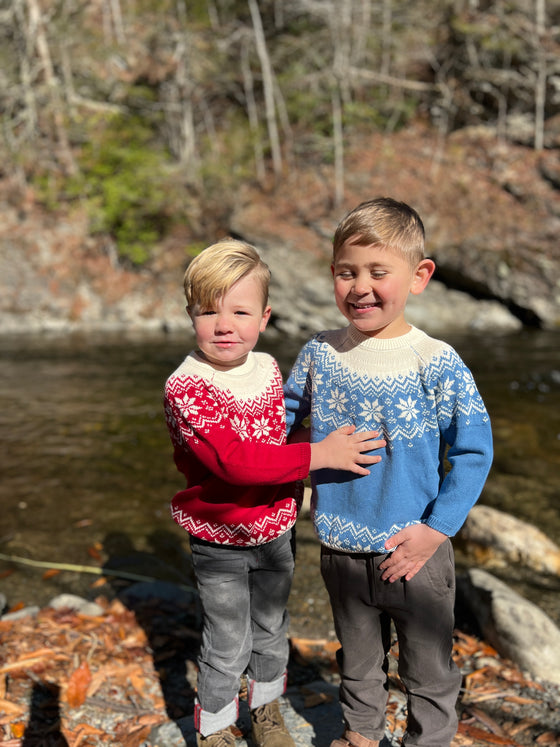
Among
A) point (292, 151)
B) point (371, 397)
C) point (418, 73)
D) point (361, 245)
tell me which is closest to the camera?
point (361, 245)

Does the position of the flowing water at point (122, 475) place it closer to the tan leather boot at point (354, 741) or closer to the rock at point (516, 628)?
the rock at point (516, 628)

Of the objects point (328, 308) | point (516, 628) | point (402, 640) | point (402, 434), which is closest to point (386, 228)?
point (402, 434)

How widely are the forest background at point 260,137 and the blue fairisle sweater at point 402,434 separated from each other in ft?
58.3

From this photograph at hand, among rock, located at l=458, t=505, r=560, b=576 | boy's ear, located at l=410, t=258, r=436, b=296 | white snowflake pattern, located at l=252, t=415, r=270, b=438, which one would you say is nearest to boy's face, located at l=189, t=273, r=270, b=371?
white snowflake pattern, located at l=252, t=415, r=270, b=438

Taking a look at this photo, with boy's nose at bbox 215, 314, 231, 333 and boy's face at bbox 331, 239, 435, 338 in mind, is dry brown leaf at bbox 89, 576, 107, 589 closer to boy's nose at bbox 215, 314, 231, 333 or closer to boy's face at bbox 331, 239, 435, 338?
boy's nose at bbox 215, 314, 231, 333

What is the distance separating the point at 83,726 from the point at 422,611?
5.38 feet

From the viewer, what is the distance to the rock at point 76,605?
366 cm

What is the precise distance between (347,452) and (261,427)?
36cm

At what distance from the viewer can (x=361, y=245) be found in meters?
1.82

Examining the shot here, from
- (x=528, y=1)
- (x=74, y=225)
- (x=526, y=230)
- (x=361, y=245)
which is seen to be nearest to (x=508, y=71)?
(x=528, y=1)

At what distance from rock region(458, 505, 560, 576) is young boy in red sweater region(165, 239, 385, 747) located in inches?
105

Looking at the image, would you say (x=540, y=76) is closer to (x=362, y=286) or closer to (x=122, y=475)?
(x=122, y=475)

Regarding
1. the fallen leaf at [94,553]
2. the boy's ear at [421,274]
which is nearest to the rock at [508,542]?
the fallen leaf at [94,553]

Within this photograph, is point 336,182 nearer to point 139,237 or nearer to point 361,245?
point 139,237
